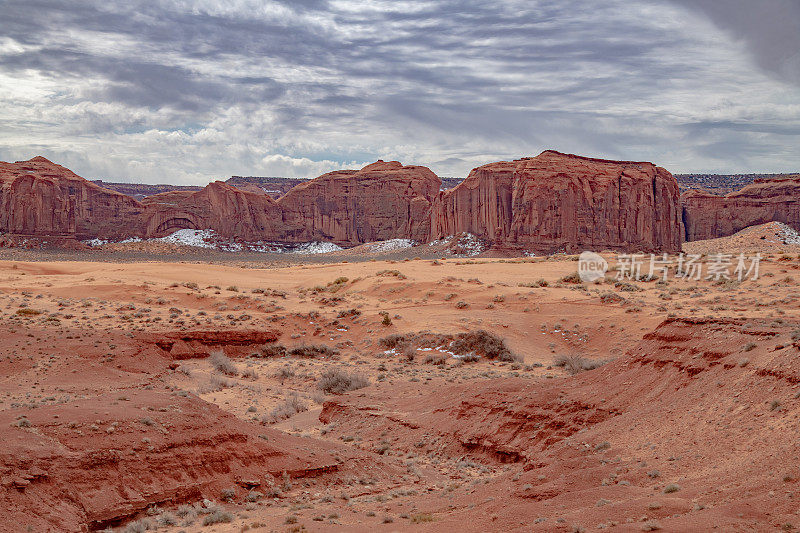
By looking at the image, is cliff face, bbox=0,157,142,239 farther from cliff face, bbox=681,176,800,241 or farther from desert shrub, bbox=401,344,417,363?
cliff face, bbox=681,176,800,241

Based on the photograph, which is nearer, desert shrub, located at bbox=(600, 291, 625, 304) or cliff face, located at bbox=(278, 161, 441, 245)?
desert shrub, located at bbox=(600, 291, 625, 304)

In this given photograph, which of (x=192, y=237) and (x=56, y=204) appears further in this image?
(x=192, y=237)

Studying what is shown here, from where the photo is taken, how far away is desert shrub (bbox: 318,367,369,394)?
19438mm

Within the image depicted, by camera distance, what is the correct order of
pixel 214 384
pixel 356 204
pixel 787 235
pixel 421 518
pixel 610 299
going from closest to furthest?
pixel 421 518 < pixel 214 384 < pixel 610 299 < pixel 787 235 < pixel 356 204

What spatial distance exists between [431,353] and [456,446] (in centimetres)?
1117

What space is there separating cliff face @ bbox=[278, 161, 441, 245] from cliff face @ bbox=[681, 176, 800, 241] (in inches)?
1588

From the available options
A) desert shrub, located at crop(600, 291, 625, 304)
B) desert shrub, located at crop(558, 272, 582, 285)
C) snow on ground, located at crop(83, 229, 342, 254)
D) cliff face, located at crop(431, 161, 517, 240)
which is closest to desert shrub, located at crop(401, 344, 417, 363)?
desert shrub, located at crop(600, 291, 625, 304)

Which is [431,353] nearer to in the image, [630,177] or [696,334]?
[696,334]

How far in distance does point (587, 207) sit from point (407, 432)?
61.3 meters

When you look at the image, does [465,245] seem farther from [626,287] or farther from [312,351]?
[312,351]

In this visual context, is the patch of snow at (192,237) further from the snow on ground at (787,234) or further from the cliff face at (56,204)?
the snow on ground at (787,234)

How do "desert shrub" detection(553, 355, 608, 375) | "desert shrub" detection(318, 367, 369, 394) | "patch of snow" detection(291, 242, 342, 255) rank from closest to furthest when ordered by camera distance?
1. "desert shrub" detection(553, 355, 608, 375)
2. "desert shrub" detection(318, 367, 369, 394)
3. "patch of snow" detection(291, 242, 342, 255)

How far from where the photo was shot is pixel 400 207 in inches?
4195

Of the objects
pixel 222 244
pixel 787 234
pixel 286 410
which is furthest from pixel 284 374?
pixel 222 244
